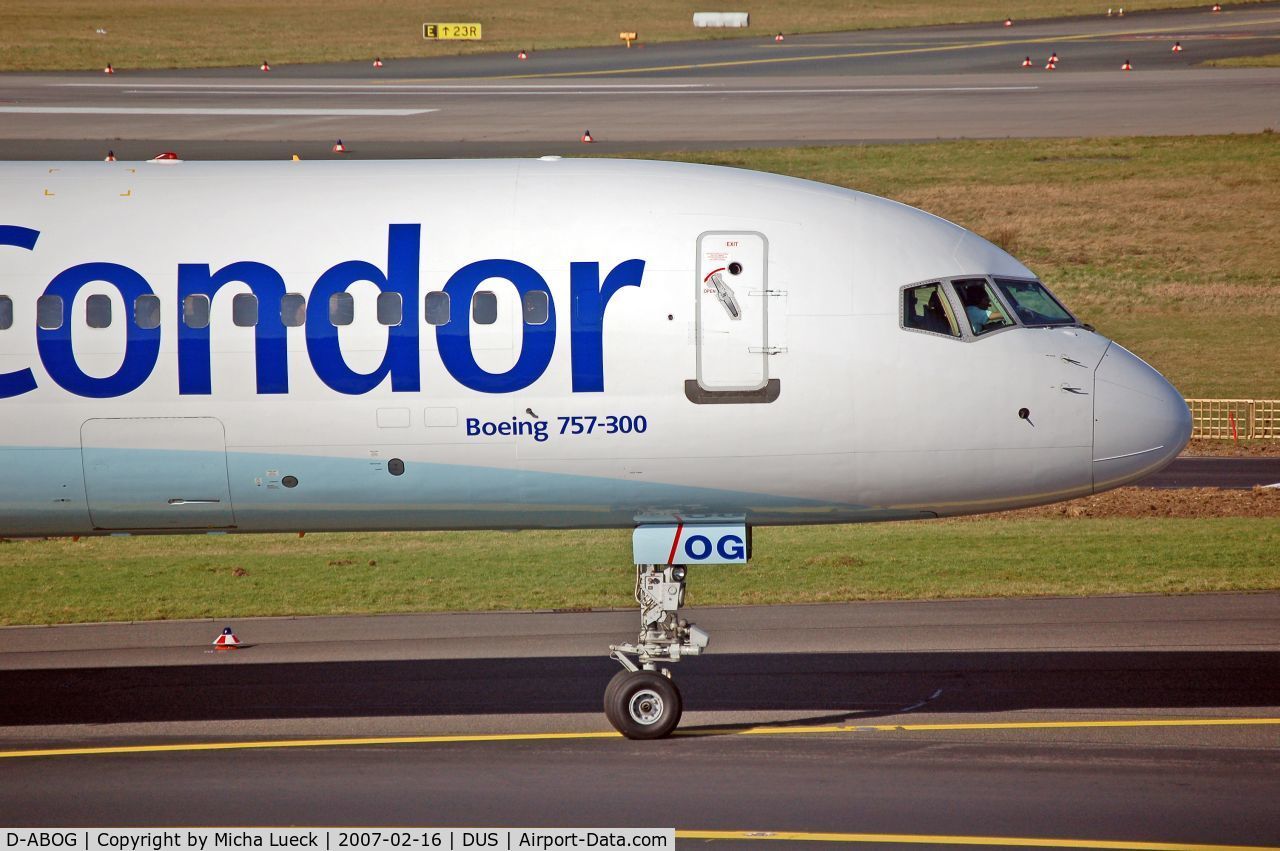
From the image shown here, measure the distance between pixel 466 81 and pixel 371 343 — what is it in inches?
2668

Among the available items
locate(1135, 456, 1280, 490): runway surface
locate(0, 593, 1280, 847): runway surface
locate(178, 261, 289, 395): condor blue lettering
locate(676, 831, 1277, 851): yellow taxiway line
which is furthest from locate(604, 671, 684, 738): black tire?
locate(1135, 456, 1280, 490): runway surface

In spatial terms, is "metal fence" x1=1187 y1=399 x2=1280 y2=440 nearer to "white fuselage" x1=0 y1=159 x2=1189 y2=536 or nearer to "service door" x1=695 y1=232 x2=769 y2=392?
"white fuselage" x1=0 y1=159 x2=1189 y2=536

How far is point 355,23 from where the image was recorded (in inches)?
4262

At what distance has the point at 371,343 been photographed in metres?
17.0

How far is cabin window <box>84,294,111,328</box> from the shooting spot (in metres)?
17.1

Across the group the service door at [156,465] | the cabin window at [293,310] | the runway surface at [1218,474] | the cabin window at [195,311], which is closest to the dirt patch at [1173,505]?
the runway surface at [1218,474]

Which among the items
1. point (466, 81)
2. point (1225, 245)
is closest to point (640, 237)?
point (1225, 245)

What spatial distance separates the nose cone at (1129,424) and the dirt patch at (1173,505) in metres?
15.6

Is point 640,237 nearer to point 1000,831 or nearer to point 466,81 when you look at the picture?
point 1000,831

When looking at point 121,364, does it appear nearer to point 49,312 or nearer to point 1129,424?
point 49,312

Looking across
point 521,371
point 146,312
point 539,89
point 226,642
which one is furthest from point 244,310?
point 539,89

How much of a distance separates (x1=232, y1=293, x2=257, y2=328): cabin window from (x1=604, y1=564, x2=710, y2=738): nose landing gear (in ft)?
17.1

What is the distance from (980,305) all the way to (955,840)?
6.14 meters

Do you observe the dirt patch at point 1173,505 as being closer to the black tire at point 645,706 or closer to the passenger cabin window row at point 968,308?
the passenger cabin window row at point 968,308
